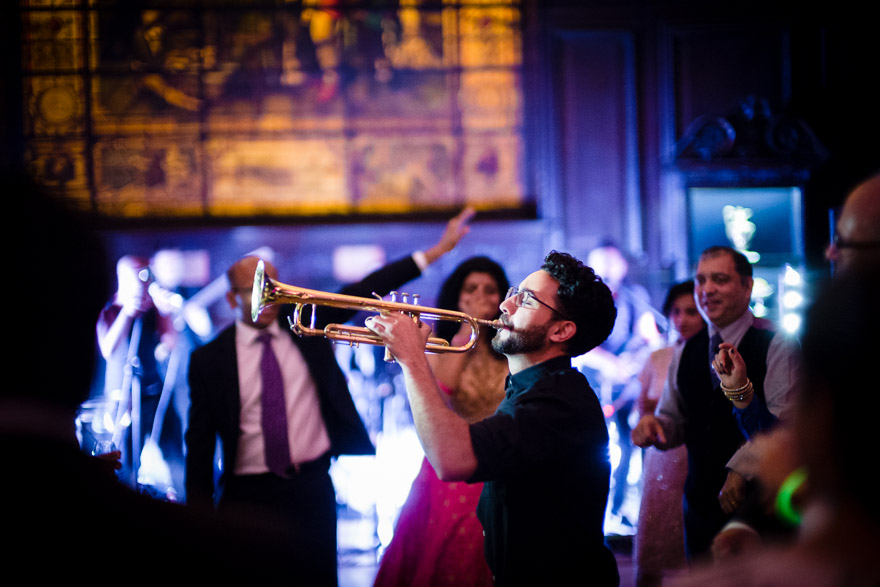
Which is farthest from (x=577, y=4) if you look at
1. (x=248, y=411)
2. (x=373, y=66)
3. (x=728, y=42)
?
(x=248, y=411)

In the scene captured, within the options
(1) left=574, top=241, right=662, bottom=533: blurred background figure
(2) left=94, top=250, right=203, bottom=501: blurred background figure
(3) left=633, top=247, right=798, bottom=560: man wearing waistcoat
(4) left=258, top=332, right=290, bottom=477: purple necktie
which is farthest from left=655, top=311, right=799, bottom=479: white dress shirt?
(2) left=94, top=250, right=203, bottom=501: blurred background figure

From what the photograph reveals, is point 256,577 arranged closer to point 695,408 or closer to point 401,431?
point 695,408

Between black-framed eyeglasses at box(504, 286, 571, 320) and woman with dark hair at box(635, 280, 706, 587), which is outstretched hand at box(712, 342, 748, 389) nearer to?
black-framed eyeglasses at box(504, 286, 571, 320)

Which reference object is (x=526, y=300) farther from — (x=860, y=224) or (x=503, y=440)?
(x=860, y=224)

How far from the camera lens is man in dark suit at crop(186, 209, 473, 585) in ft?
9.66

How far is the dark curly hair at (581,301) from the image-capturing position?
2.27m

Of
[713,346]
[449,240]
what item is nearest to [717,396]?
[713,346]

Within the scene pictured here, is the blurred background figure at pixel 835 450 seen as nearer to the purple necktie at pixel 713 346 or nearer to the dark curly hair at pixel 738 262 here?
the purple necktie at pixel 713 346

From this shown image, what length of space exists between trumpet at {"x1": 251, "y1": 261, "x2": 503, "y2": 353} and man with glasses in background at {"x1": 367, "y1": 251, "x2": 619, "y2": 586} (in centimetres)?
8

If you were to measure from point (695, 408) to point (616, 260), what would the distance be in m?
2.95

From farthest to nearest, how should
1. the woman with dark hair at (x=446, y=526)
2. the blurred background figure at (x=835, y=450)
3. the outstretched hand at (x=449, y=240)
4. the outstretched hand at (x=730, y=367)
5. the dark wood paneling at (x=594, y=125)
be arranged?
the dark wood paneling at (x=594, y=125) < the outstretched hand at (x=449, y=240) < the woman with dark hair at (x=446, y=526) < the outstretched hand at (x=730, y=367) < the blurred background figure at (x=835, y=450)

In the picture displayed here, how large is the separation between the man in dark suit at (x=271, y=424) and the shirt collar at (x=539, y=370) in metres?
1.05

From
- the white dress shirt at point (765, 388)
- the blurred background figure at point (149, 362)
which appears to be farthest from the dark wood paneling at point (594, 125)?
the blurred background figure at point (149, 362)

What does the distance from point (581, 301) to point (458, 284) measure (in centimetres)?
143
